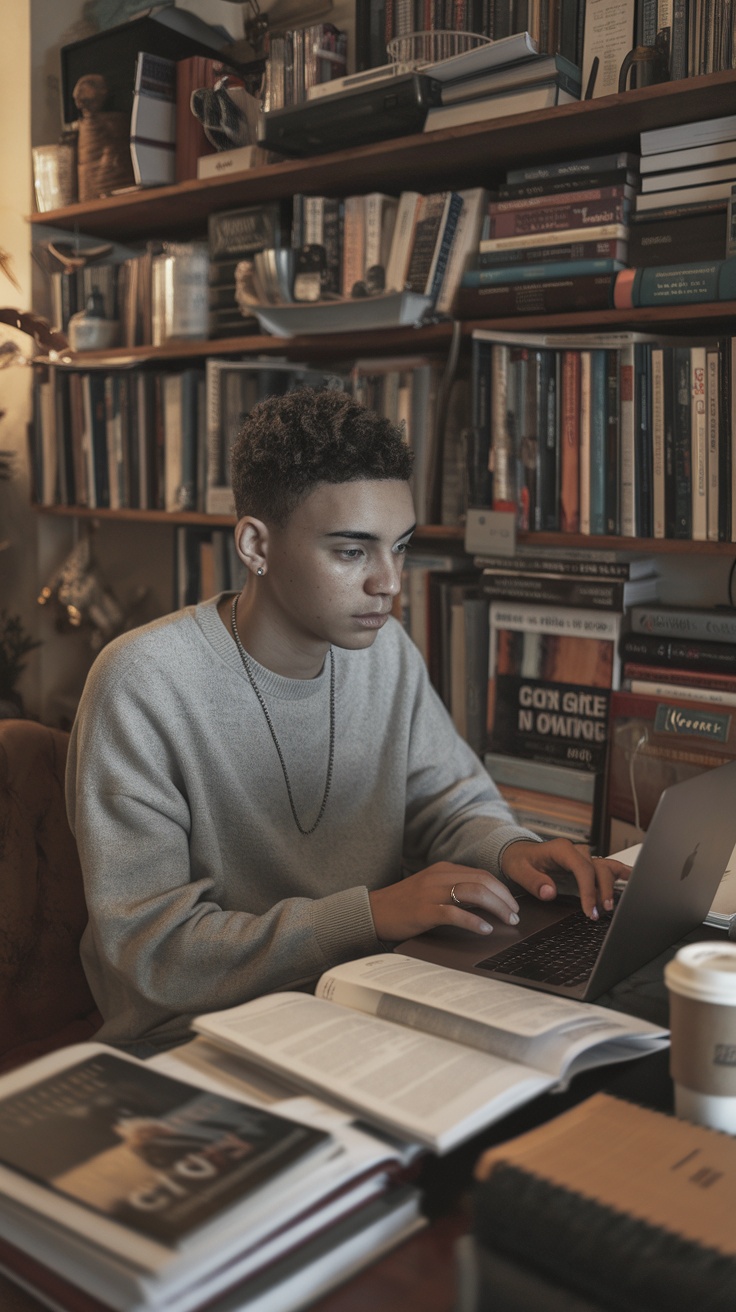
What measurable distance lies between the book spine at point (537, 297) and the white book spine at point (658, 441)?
0.13 m

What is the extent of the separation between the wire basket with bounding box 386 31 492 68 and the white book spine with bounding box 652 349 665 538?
69 cm

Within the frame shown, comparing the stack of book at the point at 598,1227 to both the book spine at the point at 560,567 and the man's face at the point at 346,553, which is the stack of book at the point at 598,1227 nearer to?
the man's face at the point at 346,553

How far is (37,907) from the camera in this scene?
1405 mm

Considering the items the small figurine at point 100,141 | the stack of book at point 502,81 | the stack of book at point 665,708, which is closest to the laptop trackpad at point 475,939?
the stack of book at point 665,708

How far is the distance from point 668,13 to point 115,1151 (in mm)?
1872

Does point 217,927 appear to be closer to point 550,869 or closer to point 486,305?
point 550,869

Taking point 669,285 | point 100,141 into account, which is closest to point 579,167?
point 669,285

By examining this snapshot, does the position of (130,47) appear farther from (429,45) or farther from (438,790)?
(438,790)

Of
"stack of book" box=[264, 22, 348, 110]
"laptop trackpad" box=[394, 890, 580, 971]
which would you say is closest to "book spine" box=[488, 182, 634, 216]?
"stack of book" box=[264, 22, 348, 110]

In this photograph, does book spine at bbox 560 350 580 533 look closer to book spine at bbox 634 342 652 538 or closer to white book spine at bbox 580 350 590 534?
white book spine at bbox 580 350 590 534

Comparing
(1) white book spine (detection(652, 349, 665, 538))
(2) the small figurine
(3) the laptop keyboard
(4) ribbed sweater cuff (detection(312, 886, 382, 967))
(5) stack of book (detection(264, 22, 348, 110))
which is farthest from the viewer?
(2) the small figurine

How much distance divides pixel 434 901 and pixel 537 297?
1.21 metres

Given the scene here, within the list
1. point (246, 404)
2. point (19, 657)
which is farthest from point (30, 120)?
point (19, 657)

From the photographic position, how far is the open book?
73cm
